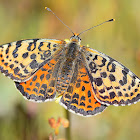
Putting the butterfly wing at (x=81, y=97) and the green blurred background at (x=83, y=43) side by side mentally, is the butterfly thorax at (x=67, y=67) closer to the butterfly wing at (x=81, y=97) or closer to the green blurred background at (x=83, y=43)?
the butterfly wing at (x=81, y=97)

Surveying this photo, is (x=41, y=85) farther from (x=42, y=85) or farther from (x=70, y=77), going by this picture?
(x=70, y=77)

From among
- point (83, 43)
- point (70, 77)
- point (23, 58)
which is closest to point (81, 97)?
point (70, 77)

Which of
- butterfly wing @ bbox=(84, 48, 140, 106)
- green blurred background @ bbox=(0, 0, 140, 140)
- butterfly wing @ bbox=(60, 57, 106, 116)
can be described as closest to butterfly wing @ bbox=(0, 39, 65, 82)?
butterfly wing @ bbox=(60, 57, 106, 116)

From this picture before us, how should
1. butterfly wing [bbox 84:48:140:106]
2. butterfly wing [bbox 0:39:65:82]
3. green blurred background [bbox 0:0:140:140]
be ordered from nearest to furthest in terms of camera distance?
butterfly wing [bbox 84:48:140:106] < butterfly wing [bbox 0:39:65:82] < green blurred background [bbox 0:0:140:140]

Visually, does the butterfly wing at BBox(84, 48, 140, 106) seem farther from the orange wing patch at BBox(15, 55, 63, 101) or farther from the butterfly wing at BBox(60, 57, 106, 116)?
the orange wing patch at BBox(15, 55, 63, 101)

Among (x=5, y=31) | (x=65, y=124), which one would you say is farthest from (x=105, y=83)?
(x=5, y=31)

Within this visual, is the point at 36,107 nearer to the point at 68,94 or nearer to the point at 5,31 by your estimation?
the point at 68,94

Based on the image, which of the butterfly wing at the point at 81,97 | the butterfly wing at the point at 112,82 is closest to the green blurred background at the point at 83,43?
the butterfly wing at the point at 81,97
